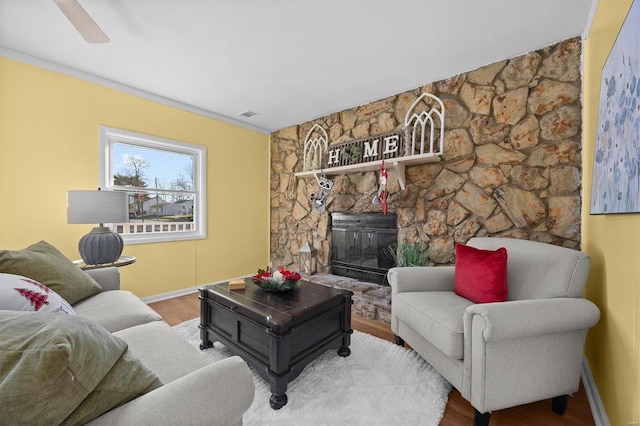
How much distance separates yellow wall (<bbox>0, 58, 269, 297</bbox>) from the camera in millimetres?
2387

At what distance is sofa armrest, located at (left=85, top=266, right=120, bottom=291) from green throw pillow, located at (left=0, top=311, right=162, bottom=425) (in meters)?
1.59

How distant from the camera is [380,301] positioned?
107 inches

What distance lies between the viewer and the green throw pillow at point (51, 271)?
4.95 feet

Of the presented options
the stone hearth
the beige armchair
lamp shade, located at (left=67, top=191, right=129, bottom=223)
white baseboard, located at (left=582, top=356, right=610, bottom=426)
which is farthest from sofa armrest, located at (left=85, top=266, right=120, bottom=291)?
white baseboard, located at (left=582, top=356, right=610, bottom=426)

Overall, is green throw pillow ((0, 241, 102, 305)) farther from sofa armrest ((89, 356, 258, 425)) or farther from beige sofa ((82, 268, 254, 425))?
sofa armrest ((89, 356, 258, 425))

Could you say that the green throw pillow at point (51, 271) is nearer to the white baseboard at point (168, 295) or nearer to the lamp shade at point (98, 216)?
the lamp shade at point (98, 216)

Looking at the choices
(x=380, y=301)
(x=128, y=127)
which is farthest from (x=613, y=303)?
(x=128, y=127)

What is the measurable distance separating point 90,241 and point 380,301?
265 cm

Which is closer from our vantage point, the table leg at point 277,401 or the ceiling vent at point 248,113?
the table leg at point 277,401

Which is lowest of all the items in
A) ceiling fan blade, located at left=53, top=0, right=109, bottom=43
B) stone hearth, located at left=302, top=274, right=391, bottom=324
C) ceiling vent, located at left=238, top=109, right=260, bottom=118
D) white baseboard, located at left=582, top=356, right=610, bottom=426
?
white baseboard, located at left=582, top=356, right=610, bottom=426

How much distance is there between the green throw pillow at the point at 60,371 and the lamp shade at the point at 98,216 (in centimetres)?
196

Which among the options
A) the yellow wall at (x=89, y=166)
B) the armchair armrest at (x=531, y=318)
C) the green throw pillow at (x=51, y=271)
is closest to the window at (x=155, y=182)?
the yellow wall at (x=89, y=166)

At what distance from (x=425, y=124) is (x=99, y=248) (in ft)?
10.8

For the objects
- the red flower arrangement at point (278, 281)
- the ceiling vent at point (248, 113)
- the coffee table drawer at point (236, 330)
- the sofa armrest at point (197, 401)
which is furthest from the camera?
the ceiling vent at point (248, 113)
